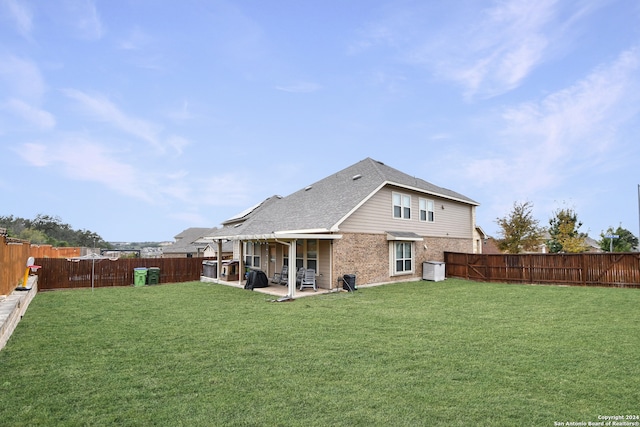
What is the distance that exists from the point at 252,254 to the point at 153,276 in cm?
537

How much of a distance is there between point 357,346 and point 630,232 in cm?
7689

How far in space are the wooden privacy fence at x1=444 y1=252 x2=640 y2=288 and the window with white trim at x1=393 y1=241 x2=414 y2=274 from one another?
3331 millimetres

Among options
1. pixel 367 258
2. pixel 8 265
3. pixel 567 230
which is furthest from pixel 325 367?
pixel 567 230

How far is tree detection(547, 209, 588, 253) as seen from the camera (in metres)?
33.1

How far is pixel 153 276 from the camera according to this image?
62.4 feet

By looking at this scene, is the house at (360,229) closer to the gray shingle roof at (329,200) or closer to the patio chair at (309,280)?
the gray shingle roof at (329,200)

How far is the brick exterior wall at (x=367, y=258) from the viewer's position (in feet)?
49.6

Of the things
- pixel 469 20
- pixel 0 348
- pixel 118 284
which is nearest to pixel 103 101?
pixel 118 284

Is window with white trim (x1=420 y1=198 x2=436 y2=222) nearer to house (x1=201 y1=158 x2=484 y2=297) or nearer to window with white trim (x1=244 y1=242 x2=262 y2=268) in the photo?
house (x1=201 y1=158 x2=484 y2=297)

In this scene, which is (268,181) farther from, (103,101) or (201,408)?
(201,408)

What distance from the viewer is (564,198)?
3712cm

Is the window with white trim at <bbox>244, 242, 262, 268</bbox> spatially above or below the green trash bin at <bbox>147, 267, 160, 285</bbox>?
above

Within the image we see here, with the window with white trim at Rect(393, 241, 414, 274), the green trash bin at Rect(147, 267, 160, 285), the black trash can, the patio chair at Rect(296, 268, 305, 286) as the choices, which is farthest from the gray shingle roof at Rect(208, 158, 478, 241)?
the green trash bin at Rect(147, 267, 160, 285)

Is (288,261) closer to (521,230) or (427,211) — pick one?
(427,211)
